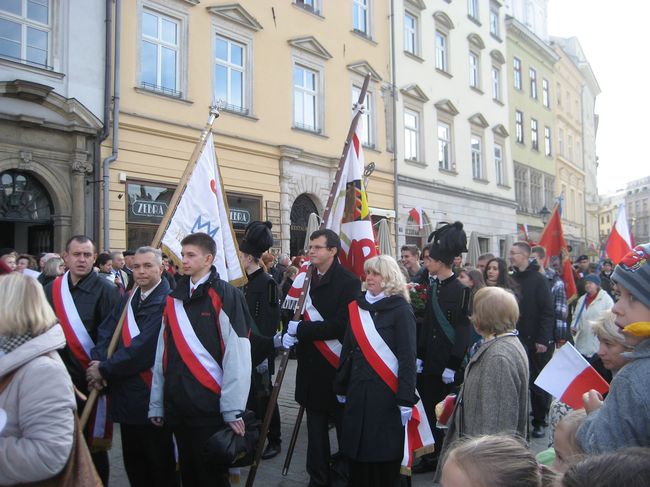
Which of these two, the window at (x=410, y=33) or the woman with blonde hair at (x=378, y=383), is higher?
the window at (x=410, y=33)

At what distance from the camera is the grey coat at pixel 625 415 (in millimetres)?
1637

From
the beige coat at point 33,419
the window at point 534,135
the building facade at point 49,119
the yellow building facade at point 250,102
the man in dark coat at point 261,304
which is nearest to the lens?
the beige coat at point 33,419

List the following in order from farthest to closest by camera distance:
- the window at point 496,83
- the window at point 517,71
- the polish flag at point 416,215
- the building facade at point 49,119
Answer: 1. the window at point 517,71
2. the window at point 496,83
3. the polish flag at point 416,215
4. the building facade at point 49,119

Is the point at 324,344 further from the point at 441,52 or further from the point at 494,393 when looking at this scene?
the point at 441,52

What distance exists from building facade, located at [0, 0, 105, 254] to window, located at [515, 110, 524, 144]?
22850mm

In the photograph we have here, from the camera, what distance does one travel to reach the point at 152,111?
12.6 metres

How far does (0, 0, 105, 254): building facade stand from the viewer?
10406 mm

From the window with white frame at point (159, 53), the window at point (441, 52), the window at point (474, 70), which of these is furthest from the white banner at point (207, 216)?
the window at point (474, 70)

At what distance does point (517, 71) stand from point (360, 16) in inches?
552

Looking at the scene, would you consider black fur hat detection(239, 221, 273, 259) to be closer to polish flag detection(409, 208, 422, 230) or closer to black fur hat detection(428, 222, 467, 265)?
black fur hat detection(428, 222, 467, 265)

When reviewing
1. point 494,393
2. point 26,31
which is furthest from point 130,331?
point 26,31

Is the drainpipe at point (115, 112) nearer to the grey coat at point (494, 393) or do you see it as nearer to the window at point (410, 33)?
the grey coat at point (494, 393)

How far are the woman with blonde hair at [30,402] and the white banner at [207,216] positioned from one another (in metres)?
2.14

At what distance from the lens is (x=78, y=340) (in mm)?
3988
